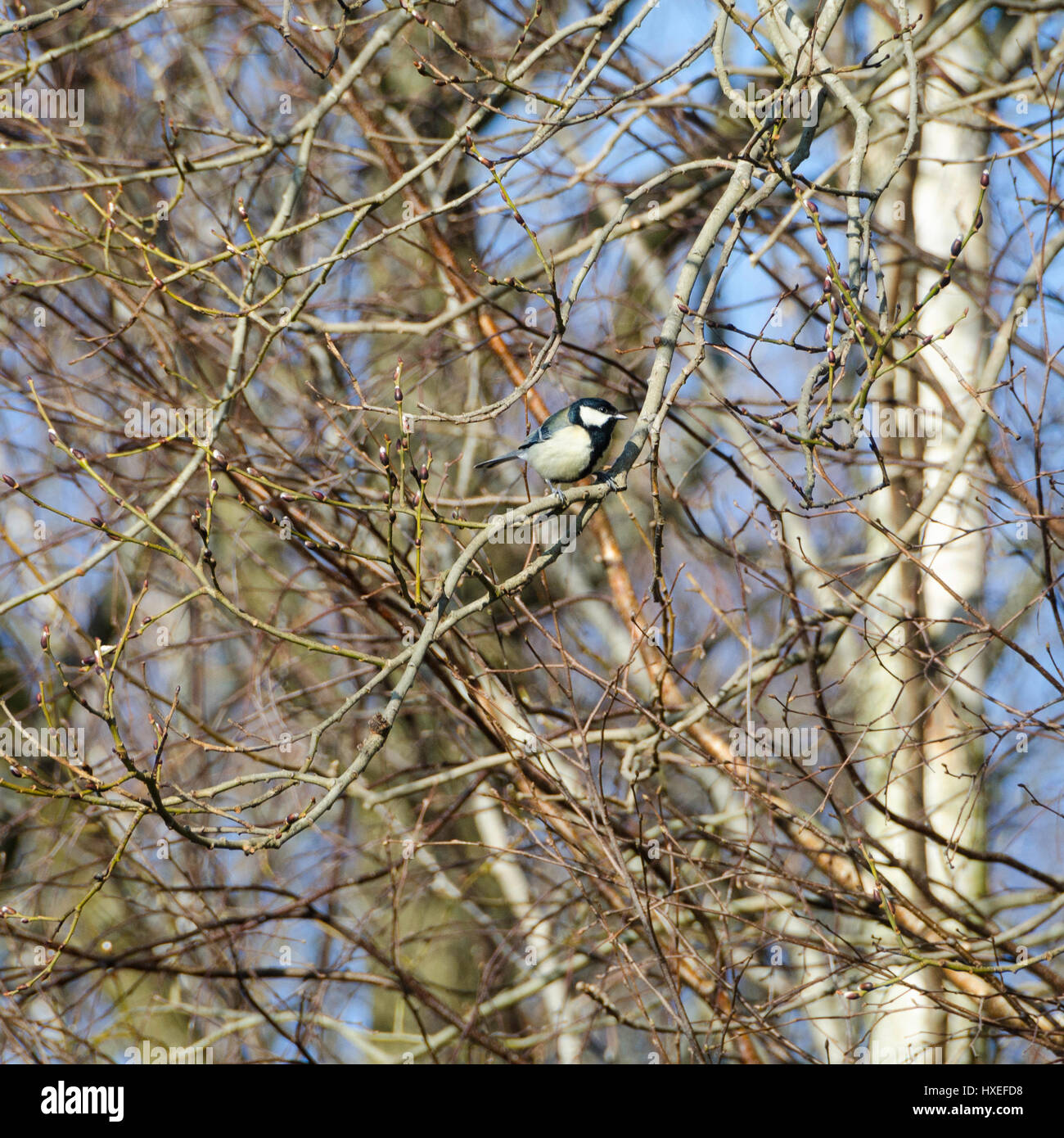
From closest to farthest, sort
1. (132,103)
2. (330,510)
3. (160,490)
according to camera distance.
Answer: (330,510) → (160,490) → (132,103)

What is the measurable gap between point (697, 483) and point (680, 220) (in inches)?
113

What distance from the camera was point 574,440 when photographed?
4660mm

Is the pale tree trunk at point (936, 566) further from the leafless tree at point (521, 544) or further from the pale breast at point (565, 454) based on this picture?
the pale breast at point (565, 454)

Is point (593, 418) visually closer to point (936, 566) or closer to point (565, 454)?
point (565, 454)

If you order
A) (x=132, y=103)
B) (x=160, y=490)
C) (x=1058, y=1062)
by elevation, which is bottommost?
(x=1058, y=1062)

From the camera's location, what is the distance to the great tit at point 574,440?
183 inches

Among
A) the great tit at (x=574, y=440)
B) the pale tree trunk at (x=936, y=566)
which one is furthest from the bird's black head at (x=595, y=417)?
the pale tree trunk at (x=936, y=566)

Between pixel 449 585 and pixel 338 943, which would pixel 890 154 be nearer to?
pixel 449 585

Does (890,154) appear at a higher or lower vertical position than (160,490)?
higher

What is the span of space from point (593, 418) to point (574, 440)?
0.14 meters

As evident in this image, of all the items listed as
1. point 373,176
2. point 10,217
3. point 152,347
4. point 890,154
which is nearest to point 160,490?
point 152,347

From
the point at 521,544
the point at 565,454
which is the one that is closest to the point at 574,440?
the point at 565,454

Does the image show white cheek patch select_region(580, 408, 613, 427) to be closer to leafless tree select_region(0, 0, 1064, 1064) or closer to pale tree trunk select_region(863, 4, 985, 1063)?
leafless tree select_region(0, 0, 1064, 1064)

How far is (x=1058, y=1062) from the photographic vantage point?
10.3ft
